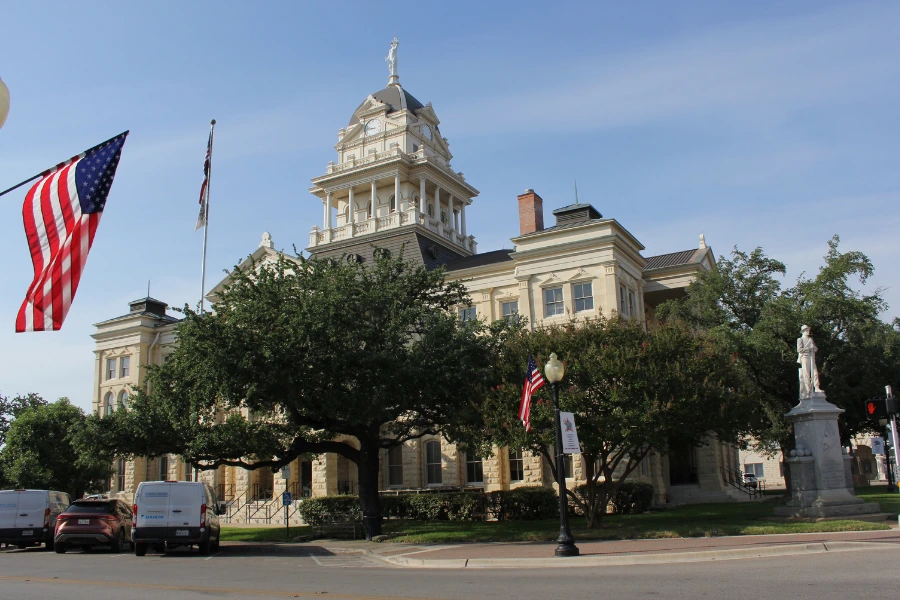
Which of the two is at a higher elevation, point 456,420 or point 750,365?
point 750,365

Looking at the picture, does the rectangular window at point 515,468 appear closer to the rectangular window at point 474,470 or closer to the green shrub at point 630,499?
the rectangular window at point 474,470

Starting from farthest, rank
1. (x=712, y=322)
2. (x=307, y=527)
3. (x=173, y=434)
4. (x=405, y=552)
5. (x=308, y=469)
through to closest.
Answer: (x=308, y=469) → (x=712, y=322) → (x=307, y=527) → (x=173, y=434) → (x=405, y=552)

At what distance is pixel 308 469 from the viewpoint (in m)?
44.4

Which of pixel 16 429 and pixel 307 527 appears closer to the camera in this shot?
pixel 307 527

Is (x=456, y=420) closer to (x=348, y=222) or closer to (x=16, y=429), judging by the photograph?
(x=348, y=222)

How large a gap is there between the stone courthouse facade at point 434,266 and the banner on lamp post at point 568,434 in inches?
388

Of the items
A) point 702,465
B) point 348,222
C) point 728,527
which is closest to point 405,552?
point 728,527

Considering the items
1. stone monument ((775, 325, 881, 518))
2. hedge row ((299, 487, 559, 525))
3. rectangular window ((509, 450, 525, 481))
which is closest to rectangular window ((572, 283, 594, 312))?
rectangular window ((509, 450, 525, 481))

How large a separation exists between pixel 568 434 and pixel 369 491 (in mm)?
10412

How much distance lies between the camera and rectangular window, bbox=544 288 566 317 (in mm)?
37281

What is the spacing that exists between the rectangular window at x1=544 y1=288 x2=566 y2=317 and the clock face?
2275 cm

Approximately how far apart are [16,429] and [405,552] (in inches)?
1473

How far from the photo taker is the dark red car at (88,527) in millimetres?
22000

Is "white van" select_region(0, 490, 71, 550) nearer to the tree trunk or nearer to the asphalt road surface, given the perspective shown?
the asphalt road surface
